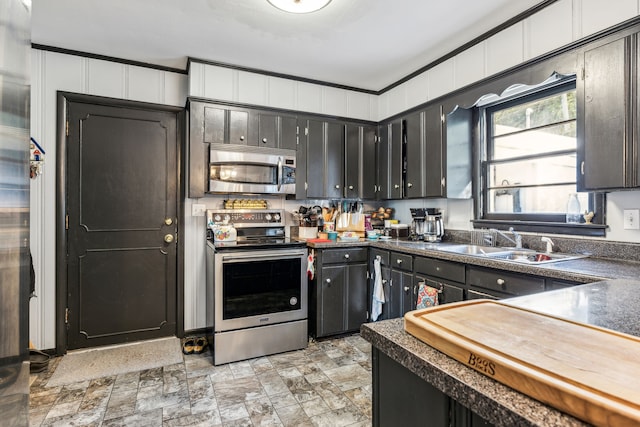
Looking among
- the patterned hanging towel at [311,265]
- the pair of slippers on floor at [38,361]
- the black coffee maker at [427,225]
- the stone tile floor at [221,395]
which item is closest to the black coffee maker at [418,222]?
the black coffee maker at [427,225]

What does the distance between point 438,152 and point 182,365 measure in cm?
276

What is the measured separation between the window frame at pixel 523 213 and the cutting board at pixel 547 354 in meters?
1.65

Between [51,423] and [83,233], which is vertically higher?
[83,233]

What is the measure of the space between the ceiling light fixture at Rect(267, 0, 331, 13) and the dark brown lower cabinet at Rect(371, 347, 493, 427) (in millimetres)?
2042

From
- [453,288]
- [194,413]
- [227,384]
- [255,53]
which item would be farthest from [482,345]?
[255,53]

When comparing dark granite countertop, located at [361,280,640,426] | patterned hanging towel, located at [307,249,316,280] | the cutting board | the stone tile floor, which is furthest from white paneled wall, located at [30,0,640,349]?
the cutting board

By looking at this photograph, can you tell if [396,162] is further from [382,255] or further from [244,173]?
[244,173]

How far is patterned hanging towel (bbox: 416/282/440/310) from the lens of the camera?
2.38 meters

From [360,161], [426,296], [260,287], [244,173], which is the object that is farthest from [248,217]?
[426,296]

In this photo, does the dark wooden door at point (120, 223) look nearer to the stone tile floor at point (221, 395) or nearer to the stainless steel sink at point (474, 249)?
the stone tile floor at point (221, 395)

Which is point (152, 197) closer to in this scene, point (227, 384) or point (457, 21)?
point (227, 384)

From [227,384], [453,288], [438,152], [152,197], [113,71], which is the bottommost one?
[227,384]

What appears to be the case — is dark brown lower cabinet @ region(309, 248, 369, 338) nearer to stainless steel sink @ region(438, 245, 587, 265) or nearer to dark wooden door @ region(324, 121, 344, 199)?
dark wooden door @ region(324, 121, 344, 199)

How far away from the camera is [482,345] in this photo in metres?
0.65
